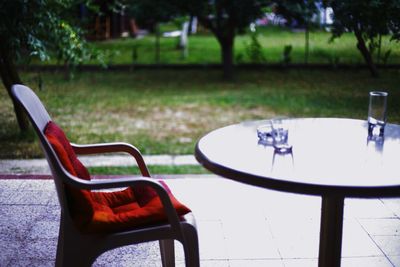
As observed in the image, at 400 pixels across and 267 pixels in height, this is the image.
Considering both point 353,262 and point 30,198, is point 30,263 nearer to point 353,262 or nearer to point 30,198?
point 30,198

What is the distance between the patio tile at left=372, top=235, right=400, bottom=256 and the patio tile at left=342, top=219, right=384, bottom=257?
0.03 meters

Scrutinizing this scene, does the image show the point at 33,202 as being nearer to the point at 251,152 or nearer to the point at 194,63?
the point at 251,152

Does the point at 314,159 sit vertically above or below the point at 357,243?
above

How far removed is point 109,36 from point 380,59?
43.8ft

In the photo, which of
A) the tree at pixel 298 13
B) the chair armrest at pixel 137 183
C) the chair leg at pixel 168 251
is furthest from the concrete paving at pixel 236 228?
the tree at pixel 298 13

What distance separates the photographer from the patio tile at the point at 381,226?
313cm

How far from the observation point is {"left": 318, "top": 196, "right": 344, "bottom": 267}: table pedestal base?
2189 millimetres

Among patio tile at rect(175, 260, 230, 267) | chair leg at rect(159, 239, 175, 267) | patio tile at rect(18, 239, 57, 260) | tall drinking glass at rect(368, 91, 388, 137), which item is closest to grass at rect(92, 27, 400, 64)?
tall drinking glass at rect(368, 91, 388, 137)

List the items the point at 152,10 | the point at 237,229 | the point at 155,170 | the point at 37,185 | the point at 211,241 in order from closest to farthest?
1. the point at 211,241
2. the point at 237,229
3. the point at 37,185
4. the point at 155,170
5. the point at 152,10

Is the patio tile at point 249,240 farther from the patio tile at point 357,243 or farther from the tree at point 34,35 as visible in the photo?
the tree at point 34,35

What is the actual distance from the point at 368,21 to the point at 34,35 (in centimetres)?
279

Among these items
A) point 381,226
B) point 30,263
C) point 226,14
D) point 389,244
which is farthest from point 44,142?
point 226,14

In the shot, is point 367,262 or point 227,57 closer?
point 367,262

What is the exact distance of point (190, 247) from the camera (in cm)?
210
